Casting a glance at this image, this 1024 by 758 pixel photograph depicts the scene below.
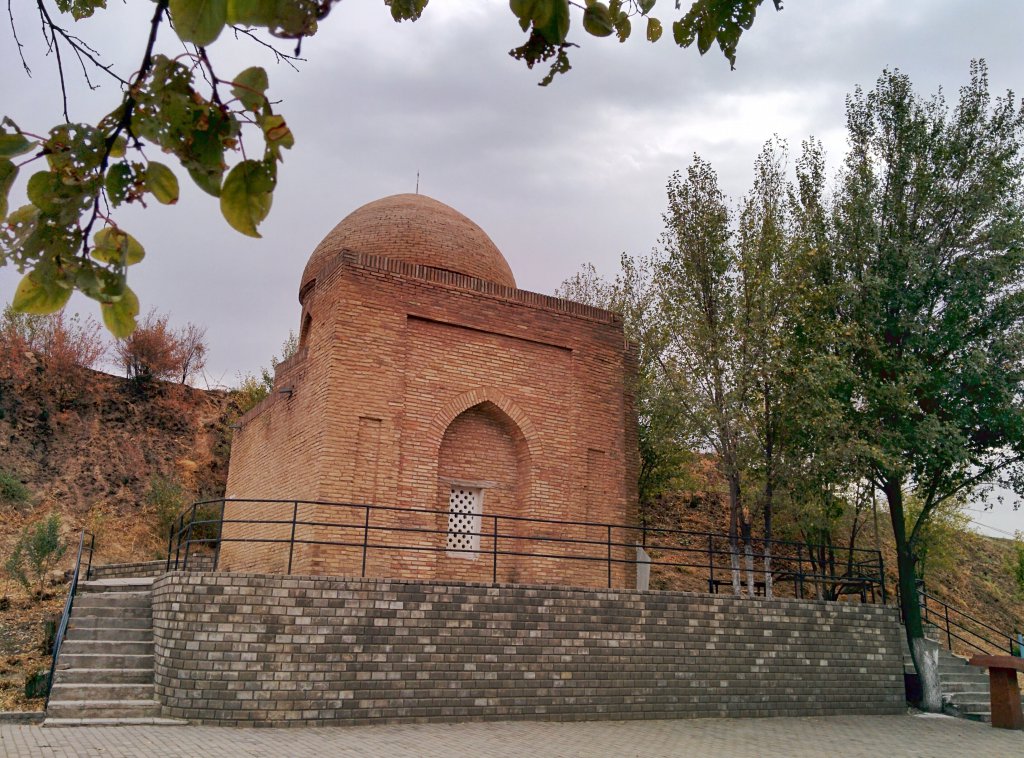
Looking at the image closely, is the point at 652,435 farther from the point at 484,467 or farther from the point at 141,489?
the point at 141,489

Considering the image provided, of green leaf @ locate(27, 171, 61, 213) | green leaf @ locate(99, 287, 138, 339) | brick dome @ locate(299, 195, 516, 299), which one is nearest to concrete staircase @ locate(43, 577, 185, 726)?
brick dome @ locate(299, 195, 516, 299)

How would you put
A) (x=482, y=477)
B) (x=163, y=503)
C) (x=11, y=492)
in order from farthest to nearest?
(x=163, y=503) < (x=11, y=492) < (x=482, y=477)

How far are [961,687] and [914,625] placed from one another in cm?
124

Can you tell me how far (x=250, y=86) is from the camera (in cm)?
158

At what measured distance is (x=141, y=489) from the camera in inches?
866

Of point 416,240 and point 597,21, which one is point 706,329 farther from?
point 597,21

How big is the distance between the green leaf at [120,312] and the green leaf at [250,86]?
1.55 ft

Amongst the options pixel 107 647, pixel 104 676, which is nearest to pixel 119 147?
pixel 104 676

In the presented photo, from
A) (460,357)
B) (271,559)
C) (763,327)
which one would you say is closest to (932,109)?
(763,327)

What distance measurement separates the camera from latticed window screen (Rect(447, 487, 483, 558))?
1295cm

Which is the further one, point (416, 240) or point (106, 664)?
point (416, 240)

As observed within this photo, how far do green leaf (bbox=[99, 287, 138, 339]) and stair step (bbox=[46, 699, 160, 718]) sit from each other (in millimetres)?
8054

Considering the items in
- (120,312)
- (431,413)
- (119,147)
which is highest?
(431,413)

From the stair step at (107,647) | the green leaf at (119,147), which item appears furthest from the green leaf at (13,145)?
the stair step at (107,647)
